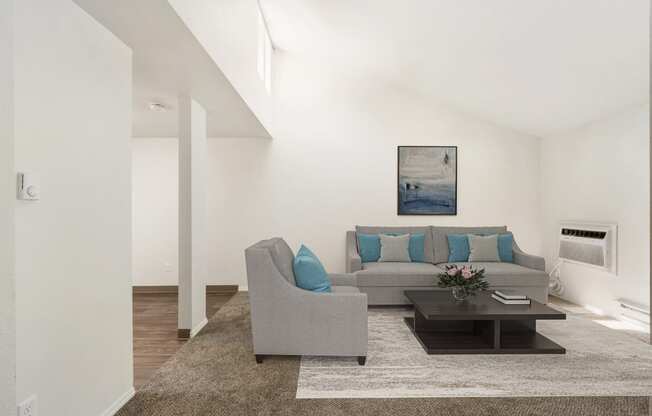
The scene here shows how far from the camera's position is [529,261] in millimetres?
4703


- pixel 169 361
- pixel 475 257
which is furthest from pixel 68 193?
pixel 475 257

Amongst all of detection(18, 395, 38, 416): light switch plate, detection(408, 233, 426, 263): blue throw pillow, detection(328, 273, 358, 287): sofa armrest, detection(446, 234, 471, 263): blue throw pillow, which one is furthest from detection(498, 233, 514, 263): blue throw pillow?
detection(18, 395, 38, 416): light switch plate

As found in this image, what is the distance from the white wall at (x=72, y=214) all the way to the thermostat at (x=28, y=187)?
0.03 meters

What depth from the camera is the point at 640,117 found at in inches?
154

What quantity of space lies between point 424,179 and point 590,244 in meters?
2.17

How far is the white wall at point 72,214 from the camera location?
1.63 m

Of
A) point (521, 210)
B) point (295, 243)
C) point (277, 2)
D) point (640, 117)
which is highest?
point (277, 2)

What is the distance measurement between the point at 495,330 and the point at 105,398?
109 inches

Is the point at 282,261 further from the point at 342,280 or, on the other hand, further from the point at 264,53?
the point at 264,53

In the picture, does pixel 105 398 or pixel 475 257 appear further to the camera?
pixel 475 257

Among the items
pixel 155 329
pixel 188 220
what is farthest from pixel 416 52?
pixel 155 329

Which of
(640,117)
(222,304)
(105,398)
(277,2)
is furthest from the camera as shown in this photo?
(222,304)

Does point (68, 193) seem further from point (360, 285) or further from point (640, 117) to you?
point (640, 117)

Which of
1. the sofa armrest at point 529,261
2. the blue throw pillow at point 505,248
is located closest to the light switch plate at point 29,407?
the sofa armrest at point 529,261
